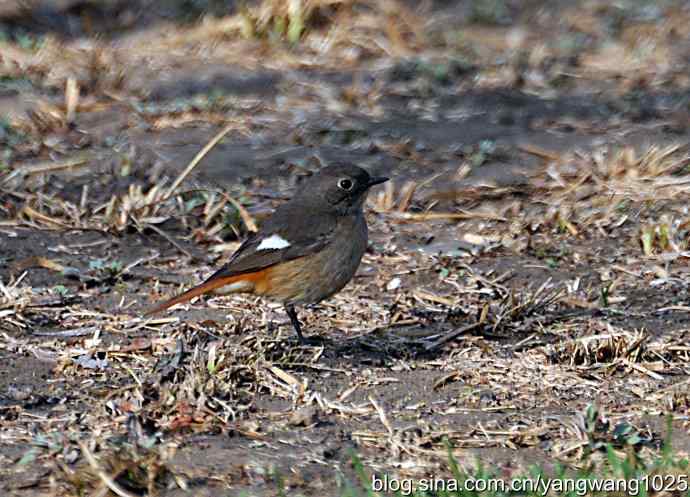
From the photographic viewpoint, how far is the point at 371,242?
7.93m

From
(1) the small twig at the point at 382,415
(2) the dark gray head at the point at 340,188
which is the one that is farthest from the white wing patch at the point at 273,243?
(1) the small twig at the point at 382,415

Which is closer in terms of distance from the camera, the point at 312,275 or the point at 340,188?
the point at 312,275

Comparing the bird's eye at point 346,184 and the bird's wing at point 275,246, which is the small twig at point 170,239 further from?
the bird's eye at point 346,184

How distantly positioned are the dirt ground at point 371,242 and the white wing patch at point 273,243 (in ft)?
1.48

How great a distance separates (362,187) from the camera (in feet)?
23.0

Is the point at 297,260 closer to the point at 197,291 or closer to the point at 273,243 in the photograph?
the point at 273,243

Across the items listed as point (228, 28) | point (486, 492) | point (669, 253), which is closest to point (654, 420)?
point (486, 492)

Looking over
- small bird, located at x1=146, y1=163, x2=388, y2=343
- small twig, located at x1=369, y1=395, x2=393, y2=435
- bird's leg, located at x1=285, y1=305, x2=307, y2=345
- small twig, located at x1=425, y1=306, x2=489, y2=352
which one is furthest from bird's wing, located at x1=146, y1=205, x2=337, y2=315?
small twig, located at x1=369, y1=395, x2=393, y2=435

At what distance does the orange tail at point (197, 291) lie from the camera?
249 inches

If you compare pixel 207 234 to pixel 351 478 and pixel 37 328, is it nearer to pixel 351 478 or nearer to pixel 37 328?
pixel 37 328

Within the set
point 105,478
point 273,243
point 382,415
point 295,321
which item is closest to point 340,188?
point 273,243

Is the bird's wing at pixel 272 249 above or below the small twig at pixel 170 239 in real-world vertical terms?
above

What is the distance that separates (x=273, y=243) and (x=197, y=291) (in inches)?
21.2

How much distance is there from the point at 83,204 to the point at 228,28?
3.74m
